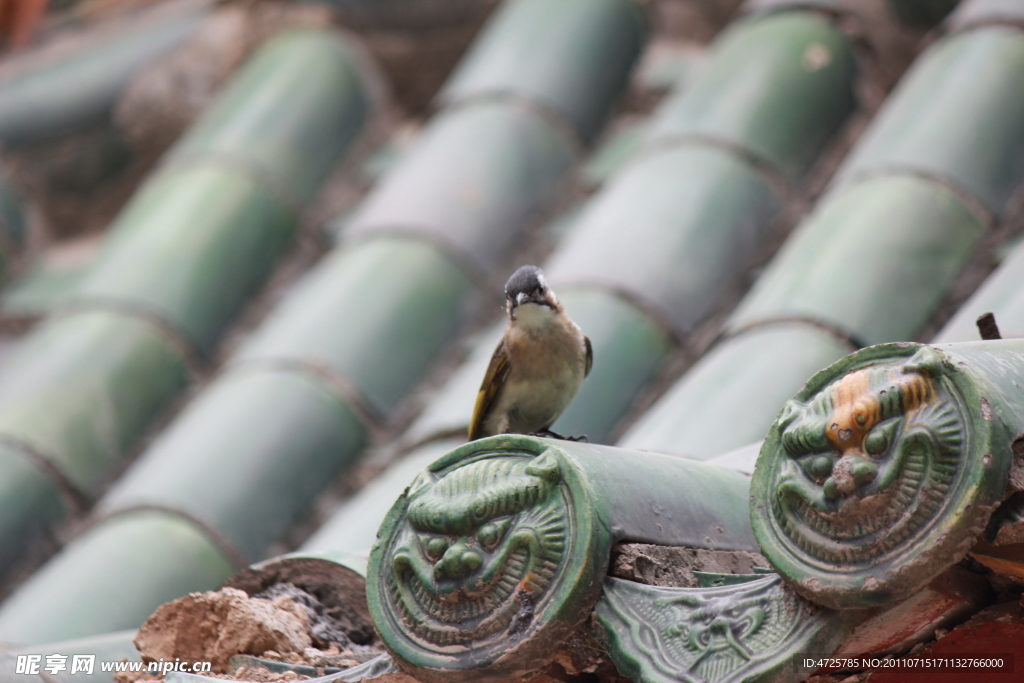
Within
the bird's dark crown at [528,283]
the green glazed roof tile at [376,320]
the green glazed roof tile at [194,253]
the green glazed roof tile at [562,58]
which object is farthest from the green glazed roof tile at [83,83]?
the bird's dark crown at [528,283]

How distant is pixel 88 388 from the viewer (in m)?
4.79

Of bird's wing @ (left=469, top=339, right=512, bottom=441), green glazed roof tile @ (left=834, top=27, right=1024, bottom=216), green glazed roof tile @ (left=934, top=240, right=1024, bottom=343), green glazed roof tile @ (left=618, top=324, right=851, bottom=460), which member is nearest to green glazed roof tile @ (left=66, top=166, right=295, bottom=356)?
bird's wing @ (left=469, top=339, right=512, bottom=441)

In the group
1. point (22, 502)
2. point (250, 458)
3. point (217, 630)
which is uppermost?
point (217, 630)

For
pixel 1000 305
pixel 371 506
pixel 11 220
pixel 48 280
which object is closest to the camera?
pixel 1000 305

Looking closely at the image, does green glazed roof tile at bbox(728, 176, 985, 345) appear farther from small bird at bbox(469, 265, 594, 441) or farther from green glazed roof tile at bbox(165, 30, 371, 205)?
green glazed roof tile at bbox(165, 30, 371, 205)

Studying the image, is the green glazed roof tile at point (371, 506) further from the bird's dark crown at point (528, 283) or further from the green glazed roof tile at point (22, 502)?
the green glazed roof tile at point (22, 502)

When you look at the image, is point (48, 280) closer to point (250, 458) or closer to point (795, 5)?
point (250, 458)

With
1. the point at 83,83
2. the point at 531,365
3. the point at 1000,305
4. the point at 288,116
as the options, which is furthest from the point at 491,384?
the point at 83,83

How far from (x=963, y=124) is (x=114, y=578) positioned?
278 cm

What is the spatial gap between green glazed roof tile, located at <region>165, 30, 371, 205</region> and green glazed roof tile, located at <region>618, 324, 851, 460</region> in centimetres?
240

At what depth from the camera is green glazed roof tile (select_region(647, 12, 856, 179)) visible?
14.5ft

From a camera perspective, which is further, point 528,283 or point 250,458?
point 250,458

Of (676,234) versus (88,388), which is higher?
(676,234)

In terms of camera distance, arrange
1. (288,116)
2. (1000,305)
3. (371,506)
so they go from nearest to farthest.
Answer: (1000,305) < (371,506) < (288,116)
